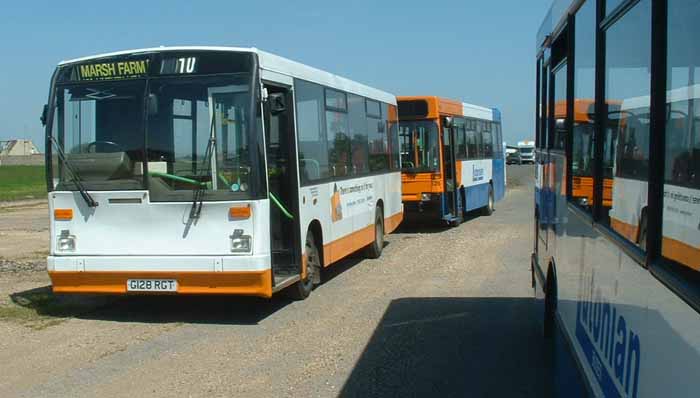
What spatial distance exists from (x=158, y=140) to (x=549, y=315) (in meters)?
4.63

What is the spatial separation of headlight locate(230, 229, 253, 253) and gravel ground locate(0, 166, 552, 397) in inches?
34.6

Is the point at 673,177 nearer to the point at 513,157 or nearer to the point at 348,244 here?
the point at 348,244

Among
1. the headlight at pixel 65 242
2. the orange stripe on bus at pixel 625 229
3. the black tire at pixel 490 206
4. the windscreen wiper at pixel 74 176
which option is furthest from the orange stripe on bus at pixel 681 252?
the black tire at pixel 490 206

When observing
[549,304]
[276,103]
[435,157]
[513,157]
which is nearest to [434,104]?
[435,157]

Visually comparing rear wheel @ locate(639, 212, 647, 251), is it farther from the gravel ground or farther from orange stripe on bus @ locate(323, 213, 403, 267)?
orange stripe on bus @ locate(323, 213, 403, 267)

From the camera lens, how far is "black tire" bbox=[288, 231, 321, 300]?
32.8 feet

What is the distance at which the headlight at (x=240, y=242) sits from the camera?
8375mm

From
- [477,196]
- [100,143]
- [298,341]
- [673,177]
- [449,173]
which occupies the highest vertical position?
[100,143]

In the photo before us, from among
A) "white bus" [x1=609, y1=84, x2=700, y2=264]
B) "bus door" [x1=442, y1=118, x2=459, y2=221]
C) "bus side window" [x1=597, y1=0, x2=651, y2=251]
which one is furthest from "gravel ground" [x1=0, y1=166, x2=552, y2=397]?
"bus door" [x1=442, y1=118, x2=459, y2=221]

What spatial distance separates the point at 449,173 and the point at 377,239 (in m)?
5.41

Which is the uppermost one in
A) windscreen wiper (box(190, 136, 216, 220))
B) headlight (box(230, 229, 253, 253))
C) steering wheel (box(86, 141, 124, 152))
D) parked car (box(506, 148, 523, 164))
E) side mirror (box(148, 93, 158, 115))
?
side mirror (box(148, 93, 158, 115))

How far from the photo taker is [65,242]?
8.81 m

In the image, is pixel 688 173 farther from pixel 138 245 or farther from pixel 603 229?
pixel 138 245

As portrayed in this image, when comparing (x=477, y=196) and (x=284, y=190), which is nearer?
(x=284, y=190)
